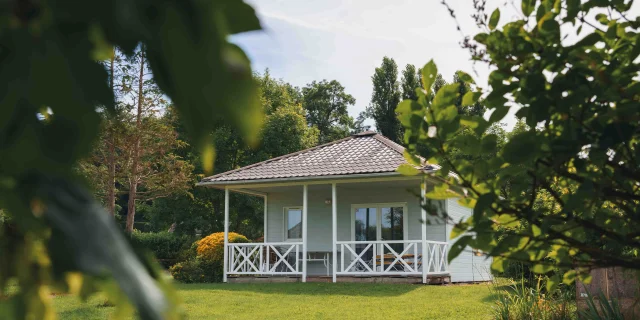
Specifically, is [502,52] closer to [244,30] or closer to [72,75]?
[244,30]

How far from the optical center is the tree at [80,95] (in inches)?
18.4

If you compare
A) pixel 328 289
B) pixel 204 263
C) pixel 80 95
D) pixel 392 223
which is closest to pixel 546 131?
pixel 80 95

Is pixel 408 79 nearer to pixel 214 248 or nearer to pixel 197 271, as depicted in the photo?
pixel 214 248

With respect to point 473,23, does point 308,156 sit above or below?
above

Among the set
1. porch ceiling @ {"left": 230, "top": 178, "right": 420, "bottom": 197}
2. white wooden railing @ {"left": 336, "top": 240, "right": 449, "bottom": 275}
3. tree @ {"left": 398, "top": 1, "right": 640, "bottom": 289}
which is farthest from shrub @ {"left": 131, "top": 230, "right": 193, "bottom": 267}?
tree @ {"left": 398, "top": 1, "right": 640, "bottom": 289}

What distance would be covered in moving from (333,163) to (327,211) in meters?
2.17

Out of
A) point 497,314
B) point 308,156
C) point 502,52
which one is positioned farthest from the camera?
point 308,156

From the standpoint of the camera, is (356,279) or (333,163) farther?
(333,163)

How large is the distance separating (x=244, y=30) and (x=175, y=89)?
0.10 meters

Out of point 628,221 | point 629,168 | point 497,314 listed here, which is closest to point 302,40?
point 629,168

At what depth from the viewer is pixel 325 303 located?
417 inches

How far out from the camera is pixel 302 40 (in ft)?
3.20

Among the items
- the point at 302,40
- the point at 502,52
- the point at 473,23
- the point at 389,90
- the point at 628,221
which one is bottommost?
the point at 628,221

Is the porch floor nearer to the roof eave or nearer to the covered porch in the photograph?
the covered porch
